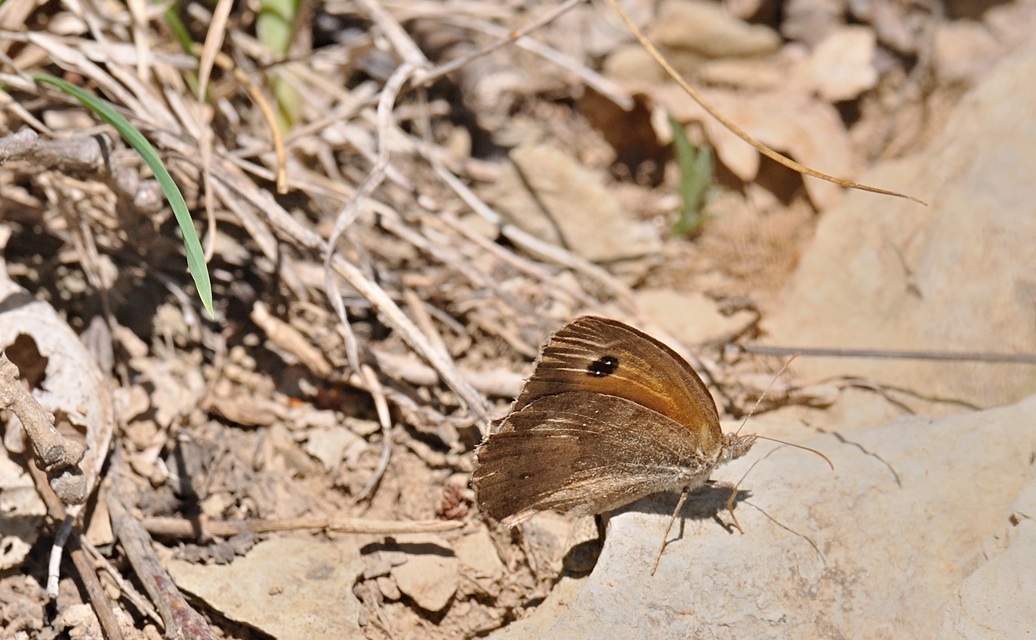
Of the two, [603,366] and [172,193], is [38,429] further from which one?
[603,366]

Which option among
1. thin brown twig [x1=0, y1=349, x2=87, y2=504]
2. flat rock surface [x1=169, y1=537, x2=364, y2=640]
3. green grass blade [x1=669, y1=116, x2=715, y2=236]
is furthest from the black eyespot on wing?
green grass blade [x1=669, y1=116, x2=715, y2=236]

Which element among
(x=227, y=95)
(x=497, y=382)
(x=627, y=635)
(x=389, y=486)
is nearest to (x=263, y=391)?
(x=389, y=486)

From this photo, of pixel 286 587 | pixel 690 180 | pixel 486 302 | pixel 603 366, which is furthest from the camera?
pixel 690 180

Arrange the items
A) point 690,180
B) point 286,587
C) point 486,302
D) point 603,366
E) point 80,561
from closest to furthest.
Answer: point 603,366 < point 80,561 < point 286,587 < point 486,302 < point 690,180

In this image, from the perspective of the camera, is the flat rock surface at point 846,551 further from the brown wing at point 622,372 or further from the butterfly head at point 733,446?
the brown wing at point 622,372

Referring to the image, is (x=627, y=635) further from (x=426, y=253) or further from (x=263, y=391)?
(x=426, y=253)

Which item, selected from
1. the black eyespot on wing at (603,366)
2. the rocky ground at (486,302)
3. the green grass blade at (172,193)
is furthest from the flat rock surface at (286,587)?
the black eyespot on wing at (603,366)

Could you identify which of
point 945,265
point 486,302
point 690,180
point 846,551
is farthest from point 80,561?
point 945,265
